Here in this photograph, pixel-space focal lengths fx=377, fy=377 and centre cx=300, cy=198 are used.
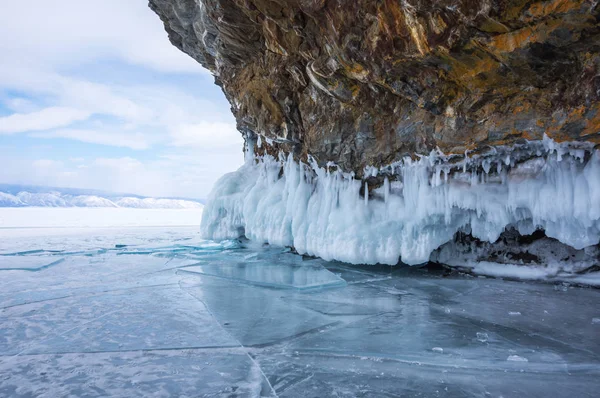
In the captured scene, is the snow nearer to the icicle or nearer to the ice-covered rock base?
the ice-covered rock base

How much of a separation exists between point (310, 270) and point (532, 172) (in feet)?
11.4

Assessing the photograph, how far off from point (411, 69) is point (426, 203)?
200 centimetres

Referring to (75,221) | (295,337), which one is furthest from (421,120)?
(75,221)

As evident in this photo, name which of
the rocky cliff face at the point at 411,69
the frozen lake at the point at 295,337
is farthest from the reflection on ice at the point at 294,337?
the rocky cliff face at the point at 411,69

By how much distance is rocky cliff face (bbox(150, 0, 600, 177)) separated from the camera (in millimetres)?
3516

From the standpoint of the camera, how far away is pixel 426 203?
219 inches

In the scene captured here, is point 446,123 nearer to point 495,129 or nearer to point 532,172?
point 495,129

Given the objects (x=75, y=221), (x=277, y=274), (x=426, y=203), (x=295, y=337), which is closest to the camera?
(x=295, y=337)

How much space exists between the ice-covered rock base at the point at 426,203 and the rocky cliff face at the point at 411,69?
35cm

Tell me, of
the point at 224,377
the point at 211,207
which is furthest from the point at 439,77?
the point at 211,207

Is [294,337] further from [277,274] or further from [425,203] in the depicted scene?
[425,203]

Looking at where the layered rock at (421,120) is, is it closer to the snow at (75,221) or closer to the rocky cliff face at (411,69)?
the rocky cliff face at (411,69)


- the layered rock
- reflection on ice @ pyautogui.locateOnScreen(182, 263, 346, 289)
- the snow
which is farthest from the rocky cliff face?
the snow

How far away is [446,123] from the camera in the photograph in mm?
4902
